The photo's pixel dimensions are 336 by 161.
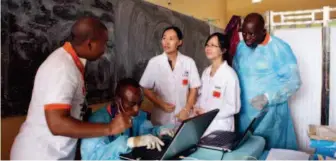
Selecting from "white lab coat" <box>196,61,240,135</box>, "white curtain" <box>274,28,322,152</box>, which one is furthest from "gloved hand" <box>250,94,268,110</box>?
"white curtain" <box>274,28,322,152</box>

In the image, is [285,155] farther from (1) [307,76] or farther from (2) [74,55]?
(1) [307,76]

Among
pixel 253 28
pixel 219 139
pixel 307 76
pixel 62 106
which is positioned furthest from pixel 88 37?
pixel 307 76

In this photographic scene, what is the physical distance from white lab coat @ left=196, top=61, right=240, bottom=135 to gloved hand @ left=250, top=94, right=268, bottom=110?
0.18 m

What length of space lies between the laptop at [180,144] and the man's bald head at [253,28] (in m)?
0.90

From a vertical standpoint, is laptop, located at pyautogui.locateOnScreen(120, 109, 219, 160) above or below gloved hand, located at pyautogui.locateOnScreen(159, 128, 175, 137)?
above

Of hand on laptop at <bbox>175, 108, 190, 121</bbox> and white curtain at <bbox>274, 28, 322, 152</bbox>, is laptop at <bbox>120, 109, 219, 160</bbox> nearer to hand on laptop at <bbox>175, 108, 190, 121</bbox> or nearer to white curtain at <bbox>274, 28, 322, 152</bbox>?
hand on laptop at <bbox>175, 108, 190, 121</bbox>

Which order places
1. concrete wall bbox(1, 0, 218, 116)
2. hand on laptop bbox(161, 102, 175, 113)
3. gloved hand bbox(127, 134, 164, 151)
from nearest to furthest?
gloved hand bbox(127, 134, 164, 151)
concrete wall bbox(1, 0, 218, 116)
hand on laptop bbox(161, 102, 175, 113)

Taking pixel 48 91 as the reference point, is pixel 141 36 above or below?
above

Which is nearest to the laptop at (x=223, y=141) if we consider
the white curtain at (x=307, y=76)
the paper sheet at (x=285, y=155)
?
the paper sheet at (x=285, y=155)

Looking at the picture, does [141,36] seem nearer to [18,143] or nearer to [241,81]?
[241,81]

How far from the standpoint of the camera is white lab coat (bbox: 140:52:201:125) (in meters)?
2.14

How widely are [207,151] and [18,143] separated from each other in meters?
0.81

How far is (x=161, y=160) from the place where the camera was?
3.18ft

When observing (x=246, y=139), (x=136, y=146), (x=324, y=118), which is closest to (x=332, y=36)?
(x=324, y=118)
